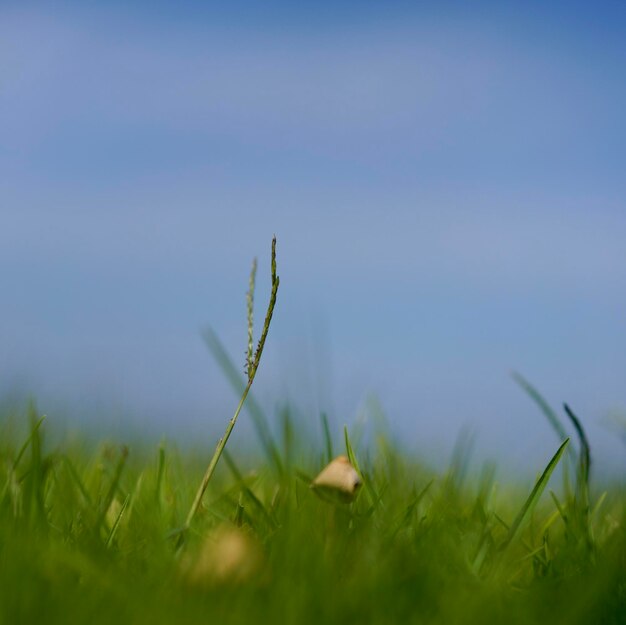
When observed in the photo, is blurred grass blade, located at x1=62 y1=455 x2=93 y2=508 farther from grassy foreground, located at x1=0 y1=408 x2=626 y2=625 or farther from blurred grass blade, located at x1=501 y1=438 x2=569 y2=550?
blurred grass blade, located at x1=501 y1=438 x2=569 y2=550

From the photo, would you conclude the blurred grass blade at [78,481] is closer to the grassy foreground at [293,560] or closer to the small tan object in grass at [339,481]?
the grassy foreground at [293,560]

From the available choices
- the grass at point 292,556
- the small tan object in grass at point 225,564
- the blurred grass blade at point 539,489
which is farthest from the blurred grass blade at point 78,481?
the blurred grass blade at point 539,489

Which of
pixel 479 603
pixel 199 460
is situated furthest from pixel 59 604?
pixel 199 460

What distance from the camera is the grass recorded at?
132 centimetres

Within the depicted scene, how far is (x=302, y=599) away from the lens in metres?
1.32

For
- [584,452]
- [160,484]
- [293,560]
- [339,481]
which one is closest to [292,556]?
[293,560]

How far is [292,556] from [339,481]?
0.16 metres

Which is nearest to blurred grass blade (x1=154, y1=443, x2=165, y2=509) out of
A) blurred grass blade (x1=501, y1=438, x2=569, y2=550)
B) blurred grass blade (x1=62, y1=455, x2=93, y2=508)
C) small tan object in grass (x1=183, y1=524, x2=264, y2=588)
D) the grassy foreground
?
the grassy foreground

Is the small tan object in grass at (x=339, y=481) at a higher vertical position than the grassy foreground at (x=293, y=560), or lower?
higher

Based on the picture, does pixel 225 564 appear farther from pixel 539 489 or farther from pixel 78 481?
pixel 539 489

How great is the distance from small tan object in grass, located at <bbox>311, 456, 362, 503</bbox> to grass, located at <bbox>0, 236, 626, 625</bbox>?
0.11ft

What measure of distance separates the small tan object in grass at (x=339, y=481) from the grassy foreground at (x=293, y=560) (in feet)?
0.10

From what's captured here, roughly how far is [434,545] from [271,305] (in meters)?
0.55

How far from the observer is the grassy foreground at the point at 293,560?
51.8 inches
